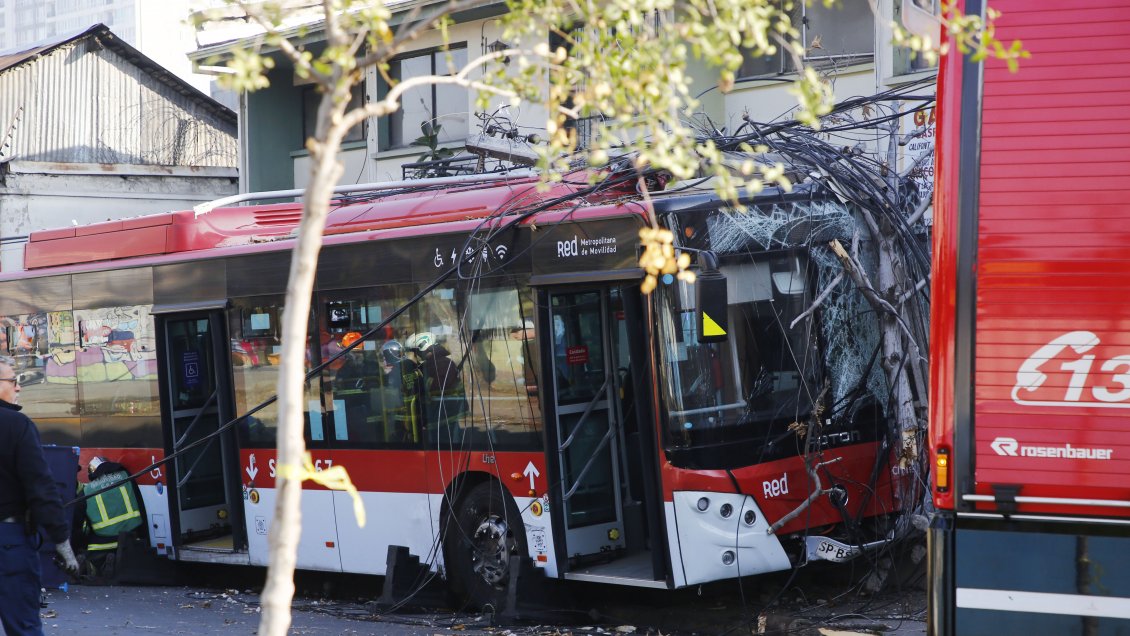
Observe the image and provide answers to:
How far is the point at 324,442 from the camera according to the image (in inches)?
446

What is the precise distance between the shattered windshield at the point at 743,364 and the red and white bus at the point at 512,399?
0.02 metres

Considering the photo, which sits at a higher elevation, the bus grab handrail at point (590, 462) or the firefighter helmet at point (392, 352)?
the firefighter helmet at point (392, 352)

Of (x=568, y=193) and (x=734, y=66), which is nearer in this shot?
(x=734, y=66)

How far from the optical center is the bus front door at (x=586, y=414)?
9.65m

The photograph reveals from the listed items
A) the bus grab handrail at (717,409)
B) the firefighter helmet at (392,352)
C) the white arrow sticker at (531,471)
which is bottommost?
the white arrow sticker at (531,471)

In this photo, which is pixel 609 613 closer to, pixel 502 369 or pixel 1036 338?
pixel 502 369

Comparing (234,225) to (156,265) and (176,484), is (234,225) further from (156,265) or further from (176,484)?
(176,484)

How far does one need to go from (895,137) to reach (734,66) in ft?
22.5

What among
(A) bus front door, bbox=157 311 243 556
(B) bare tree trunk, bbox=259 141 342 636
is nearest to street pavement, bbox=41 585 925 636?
(A) bus front door, bbox=157 311 243 556

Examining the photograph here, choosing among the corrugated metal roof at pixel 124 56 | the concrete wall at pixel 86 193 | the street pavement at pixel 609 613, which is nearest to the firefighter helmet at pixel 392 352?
the street pavement at pixel 609 613

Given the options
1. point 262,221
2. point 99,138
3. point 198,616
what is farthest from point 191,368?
point 99,138

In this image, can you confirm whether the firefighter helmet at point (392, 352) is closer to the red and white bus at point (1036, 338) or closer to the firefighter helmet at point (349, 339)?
the firefighter helmet at point (349, 339)

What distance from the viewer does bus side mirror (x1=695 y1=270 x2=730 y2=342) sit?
8.49 meters

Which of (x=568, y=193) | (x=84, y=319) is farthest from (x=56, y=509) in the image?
(x=84, y=319)
